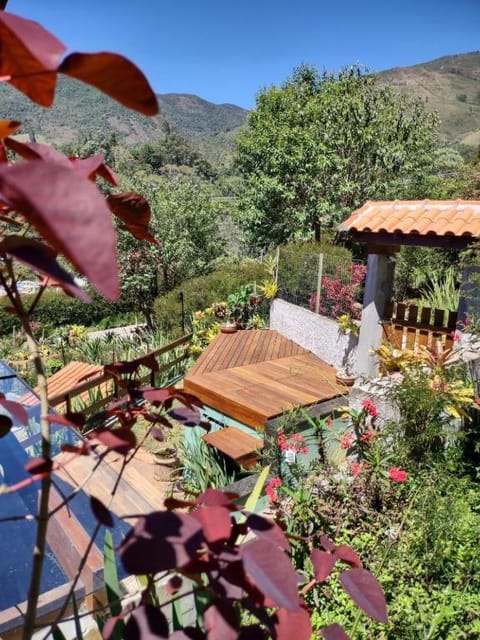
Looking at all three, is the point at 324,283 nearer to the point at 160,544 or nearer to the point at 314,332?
the point at 314,332

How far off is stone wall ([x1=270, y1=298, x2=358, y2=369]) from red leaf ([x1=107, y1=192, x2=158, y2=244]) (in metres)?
5.57

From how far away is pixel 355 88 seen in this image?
15.3m

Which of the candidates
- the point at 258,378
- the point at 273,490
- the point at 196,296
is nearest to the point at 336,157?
the point at 196,296

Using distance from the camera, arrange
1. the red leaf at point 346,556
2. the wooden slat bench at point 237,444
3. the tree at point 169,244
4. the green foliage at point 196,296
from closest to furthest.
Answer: the red leaf at point 346,556 → the wooden slat bench at point 237,444 → the green foliage at point 196,296 → the tree at point 169,244

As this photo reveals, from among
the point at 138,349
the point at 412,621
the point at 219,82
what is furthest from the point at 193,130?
the point at 412,621

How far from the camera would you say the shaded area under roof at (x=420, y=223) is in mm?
4637

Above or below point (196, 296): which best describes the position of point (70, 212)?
above

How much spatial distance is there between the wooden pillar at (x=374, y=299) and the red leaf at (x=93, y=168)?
16.5 feet

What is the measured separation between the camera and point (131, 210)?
2.44 feet

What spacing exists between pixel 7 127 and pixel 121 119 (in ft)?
331

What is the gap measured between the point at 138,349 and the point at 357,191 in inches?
362

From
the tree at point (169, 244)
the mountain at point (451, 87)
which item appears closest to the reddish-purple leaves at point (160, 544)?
the tree at point (169, 244)

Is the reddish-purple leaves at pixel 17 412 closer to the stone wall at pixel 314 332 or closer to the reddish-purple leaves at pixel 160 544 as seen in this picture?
the reddish-purple leaves at pixel 160 544

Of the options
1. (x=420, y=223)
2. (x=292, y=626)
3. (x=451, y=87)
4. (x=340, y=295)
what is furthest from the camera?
(x=451, y=87)
